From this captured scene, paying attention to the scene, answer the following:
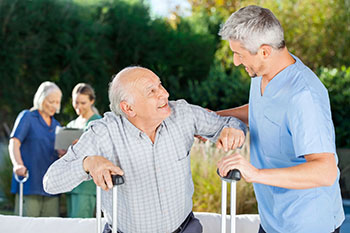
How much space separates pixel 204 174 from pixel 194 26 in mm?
7066

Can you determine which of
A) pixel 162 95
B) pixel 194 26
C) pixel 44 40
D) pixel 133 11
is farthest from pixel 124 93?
pixel 194 26

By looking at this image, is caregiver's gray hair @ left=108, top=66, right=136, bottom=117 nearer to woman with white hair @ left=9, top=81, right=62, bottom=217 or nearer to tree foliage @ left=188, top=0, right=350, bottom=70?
woman with white hair @ left=9, top=81, right=62, bottom=217

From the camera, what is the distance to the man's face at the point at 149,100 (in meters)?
1.92

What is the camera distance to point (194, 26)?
1101 cm

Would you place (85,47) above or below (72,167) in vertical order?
above

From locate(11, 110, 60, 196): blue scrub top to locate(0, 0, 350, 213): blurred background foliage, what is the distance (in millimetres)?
4002

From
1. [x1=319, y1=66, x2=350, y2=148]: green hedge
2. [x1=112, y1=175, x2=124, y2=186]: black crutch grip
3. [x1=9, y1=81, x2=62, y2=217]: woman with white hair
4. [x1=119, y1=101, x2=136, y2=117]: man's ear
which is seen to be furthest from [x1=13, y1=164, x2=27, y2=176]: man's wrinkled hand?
[x1=319, y1=66, x2=350, y2=148]: green hedge

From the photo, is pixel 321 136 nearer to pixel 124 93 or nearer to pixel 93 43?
pixel 124 93

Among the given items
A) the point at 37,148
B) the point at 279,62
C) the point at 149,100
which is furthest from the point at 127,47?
the point at 279,62

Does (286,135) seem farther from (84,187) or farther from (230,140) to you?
(84,187)

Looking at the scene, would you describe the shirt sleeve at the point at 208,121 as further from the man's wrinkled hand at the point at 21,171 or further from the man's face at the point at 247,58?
the man's wrinkled hand at the point at 21,171

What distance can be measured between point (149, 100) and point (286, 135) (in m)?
0.59

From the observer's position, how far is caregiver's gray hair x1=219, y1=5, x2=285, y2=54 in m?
1.58

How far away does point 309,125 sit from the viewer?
4.92ft
